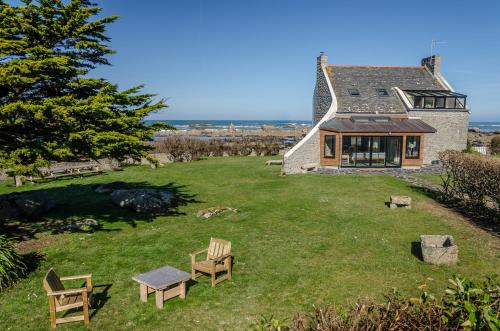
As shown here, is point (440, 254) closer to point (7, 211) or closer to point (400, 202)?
point (400, 202)

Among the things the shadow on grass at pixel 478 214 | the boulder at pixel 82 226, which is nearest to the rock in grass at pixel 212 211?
the boulder at pixel 82 226

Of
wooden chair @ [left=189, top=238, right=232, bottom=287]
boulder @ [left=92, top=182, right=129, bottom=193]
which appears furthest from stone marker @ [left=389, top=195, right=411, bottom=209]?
boulder @ [left=92, top=182, right=129, bottom=193]

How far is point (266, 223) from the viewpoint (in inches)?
505

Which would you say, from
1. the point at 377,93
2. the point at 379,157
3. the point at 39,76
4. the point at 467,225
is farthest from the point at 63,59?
the point at 377,93

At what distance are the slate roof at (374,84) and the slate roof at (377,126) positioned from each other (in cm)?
132

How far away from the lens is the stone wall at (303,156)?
952 inches

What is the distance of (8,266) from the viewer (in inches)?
316

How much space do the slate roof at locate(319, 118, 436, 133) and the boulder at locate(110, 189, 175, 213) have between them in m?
14.4

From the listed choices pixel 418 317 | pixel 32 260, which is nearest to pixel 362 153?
pixel 32 260

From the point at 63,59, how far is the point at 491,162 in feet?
51.7

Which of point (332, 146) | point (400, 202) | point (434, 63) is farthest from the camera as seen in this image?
point (434, 63)

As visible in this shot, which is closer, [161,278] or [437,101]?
[161,278]

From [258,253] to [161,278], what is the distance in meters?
3.52

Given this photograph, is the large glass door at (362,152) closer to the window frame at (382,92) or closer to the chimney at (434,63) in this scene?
the window frame at (382,92)
